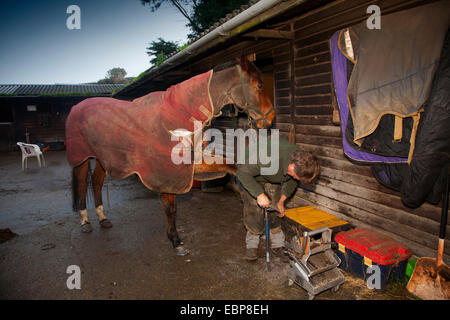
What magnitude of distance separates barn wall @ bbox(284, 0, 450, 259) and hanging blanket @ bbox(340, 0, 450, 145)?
406 millimetres

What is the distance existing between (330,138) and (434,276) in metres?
2.02

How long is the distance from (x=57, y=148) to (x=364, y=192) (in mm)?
20014

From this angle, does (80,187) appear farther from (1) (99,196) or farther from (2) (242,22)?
(2) (242,22)

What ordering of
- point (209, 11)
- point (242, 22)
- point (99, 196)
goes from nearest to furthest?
point (242, 22) → point (99, 196) → point (209, 11)

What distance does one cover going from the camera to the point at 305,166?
2758 mm

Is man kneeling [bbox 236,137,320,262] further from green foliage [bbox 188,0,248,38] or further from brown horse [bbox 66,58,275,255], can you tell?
green foliage [bbox 188,0,248,38]

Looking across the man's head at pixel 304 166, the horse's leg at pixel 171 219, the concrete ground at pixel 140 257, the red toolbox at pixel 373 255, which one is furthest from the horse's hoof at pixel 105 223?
the red toolbox at pixel 373 255

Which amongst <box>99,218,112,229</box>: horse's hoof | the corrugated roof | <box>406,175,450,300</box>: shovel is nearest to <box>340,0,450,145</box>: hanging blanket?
<box>406,175,450,300</box>: shovel

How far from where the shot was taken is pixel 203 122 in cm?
329

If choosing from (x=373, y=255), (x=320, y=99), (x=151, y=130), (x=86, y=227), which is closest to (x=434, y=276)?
(x=373, y=255)

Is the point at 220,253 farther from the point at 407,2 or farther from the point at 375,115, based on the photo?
the point at 407,2

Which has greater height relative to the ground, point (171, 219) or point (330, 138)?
point (330, 138)

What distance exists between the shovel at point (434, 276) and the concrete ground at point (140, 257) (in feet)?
0.54

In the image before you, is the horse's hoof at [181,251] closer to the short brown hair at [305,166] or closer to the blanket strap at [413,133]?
the short brown hair at [305,166]
